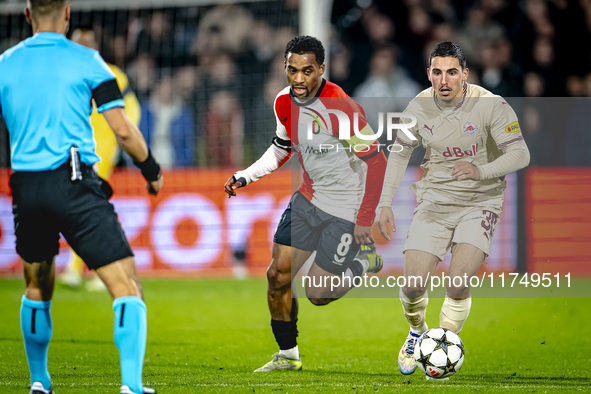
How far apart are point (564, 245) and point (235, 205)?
4.69 m

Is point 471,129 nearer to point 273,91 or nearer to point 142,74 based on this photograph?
point 273,91

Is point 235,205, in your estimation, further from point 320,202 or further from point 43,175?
point 43,175

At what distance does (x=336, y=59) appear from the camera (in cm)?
1127

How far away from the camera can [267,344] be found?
19.9 ft

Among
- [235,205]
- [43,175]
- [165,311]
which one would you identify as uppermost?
[43,175]

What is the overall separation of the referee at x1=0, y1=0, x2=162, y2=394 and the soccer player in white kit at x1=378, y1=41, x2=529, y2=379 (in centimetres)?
194

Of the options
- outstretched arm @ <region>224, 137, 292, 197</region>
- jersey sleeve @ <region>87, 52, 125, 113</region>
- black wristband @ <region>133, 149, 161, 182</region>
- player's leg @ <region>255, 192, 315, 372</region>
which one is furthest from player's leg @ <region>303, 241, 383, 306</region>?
jersey sleeve @ <region>87, 52, 125, 113</region>

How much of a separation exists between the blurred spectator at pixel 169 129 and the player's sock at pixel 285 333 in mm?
6664

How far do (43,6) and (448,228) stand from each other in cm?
285

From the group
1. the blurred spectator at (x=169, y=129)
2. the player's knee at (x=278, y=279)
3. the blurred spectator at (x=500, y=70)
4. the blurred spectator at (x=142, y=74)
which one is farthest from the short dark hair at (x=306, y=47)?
the blurred spectator at (x=142, y=74)

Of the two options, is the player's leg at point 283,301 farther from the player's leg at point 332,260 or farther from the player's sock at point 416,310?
the player's sock at point 416,310

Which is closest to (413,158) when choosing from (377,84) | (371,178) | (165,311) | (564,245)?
(377,84)

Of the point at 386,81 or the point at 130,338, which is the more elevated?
the point at 386,81

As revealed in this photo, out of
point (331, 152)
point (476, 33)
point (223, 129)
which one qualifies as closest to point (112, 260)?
point (331, 152)
